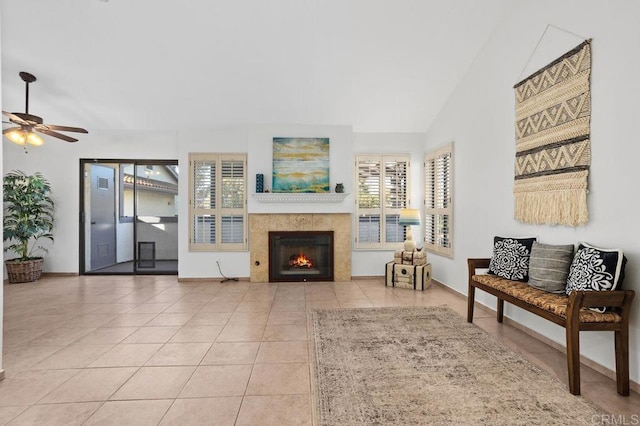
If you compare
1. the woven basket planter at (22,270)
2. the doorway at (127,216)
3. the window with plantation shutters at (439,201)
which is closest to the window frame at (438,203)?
the window with plantation shutters at (439,201)

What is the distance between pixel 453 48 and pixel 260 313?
4.11 meters

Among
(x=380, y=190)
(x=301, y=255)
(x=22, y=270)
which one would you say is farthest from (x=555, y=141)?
(x=22, y=270)

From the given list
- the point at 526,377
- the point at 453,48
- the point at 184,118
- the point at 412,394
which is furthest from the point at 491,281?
the point at 184,118

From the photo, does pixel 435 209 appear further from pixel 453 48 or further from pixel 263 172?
pixel 263 172

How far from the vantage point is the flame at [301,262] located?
5.62m

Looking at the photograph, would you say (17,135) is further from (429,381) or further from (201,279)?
(429,381)

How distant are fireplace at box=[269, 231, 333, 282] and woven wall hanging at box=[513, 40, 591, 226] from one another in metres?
3.10

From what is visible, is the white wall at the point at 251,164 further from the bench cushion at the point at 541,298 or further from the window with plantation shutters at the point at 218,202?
the bench cushion at the point at 541,298

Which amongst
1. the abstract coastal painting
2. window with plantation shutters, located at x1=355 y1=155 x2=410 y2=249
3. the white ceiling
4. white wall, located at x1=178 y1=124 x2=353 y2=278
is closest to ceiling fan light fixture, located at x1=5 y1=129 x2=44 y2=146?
the white ceiling

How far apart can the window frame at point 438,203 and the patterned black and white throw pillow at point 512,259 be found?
148 cm

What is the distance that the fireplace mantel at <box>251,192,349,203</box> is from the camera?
17.6 ft

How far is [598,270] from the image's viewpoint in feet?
7.15

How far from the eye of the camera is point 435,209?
5250mm

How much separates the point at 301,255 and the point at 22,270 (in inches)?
187
